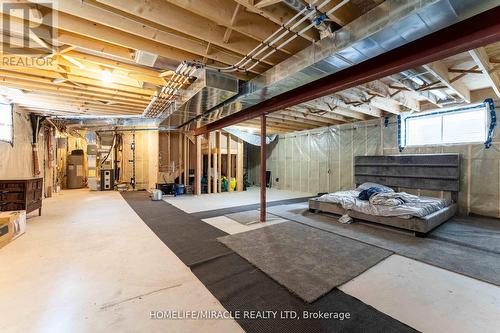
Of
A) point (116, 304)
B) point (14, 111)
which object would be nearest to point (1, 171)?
point (14, 111)

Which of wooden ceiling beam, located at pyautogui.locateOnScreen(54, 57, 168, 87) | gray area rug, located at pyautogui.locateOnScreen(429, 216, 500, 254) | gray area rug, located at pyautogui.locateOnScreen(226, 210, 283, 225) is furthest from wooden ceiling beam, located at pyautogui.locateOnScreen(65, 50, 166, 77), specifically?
gray area rug, located at pyautogui.locateOnScreen(429, 216, 500, 254)

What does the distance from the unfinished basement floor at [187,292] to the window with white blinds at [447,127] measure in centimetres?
399

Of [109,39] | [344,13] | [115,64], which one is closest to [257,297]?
[344,13]

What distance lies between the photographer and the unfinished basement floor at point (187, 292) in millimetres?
1612

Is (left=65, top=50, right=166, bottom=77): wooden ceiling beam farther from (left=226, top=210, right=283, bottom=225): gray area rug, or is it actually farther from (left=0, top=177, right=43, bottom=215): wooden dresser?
(left=226, top=210, right=283, bottom=225): gray area rug

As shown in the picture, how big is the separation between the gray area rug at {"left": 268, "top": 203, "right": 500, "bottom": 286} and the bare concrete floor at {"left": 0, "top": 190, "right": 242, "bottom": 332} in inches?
94.4

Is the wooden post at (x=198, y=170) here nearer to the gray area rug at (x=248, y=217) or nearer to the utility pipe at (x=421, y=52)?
the gray area rug at (x=248, y=217)

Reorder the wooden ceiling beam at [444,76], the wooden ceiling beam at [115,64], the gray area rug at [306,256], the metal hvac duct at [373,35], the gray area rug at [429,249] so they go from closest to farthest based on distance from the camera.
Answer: the metal hvac duct at [373,35], the gray area rug at [306,256], the gray area rug at [429,249], the wooden ceiling beam at [115,64], the wooden ceiling beam at [444,76]

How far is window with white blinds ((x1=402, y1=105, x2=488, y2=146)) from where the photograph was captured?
4.66 metres

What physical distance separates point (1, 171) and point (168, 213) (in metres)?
3.56

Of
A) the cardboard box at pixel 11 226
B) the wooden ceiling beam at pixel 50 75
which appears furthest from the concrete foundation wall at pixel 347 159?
the cardboard box at pixel 11 226

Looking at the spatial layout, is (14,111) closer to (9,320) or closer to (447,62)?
(9,320)

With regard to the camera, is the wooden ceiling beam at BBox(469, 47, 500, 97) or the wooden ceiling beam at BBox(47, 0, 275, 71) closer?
the wooden ceiling beam at BBox(47, 0, 275, 71)

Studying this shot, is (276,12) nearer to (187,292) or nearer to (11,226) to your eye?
(187,292)
